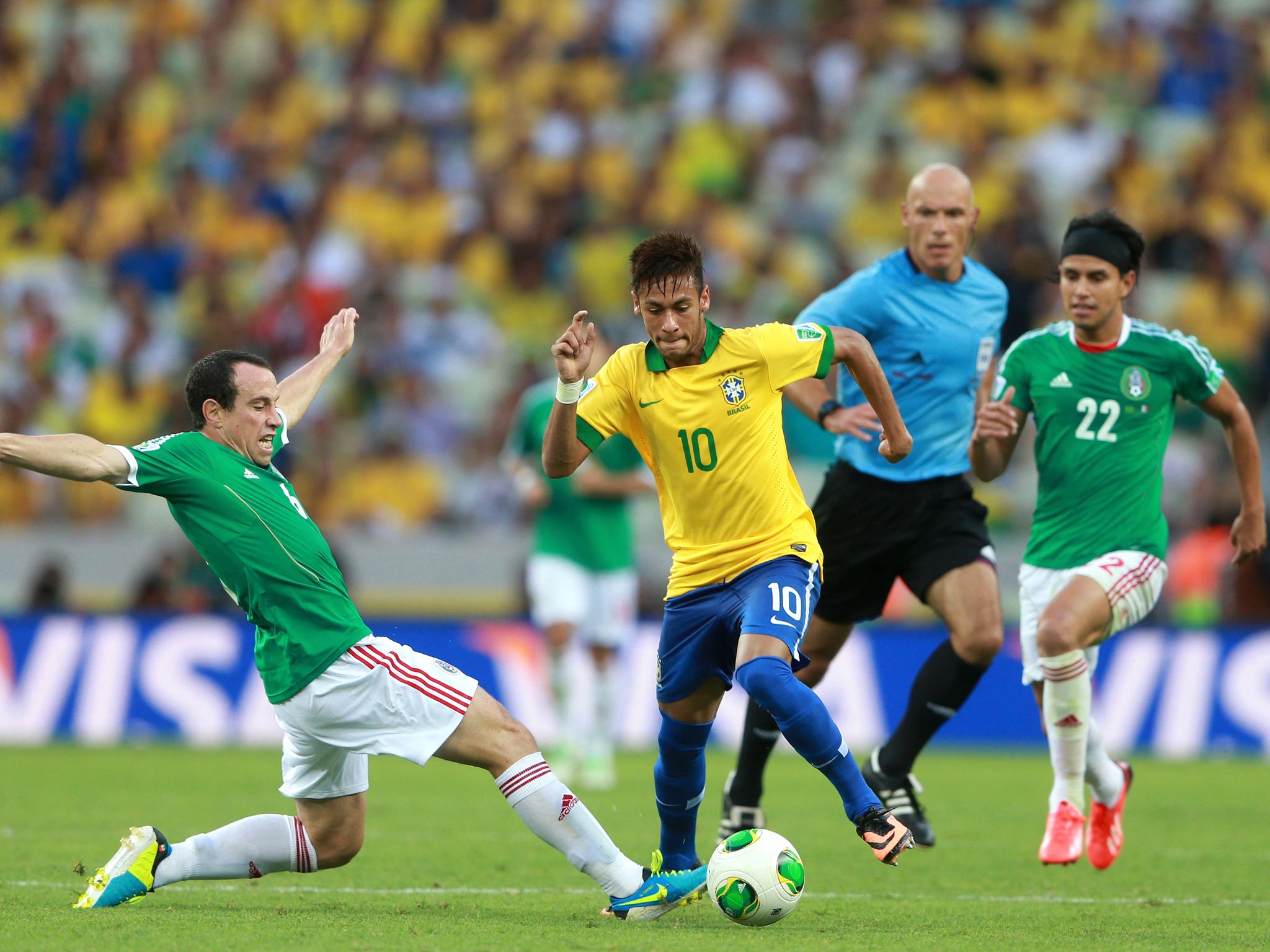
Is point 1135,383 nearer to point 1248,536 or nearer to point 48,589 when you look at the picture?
point 1248,536

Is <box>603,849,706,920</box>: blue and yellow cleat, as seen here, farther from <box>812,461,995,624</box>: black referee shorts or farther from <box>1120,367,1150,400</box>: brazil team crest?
<box>1120,367,1150,400</box>: brazil team crest

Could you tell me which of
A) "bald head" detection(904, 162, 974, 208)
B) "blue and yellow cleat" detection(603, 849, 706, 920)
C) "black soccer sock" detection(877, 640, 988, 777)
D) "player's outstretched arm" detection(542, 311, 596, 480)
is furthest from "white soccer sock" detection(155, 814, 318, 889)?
"bald head" detection(904, 162, 974, 208)

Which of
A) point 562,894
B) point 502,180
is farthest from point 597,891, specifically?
point 502,180

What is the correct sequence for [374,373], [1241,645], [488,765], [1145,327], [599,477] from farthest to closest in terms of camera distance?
[374,373] < [1241,645] < [599,477] < [1145,327] < [488,765]

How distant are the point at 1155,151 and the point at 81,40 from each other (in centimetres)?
1288

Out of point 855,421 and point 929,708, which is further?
point 929,708

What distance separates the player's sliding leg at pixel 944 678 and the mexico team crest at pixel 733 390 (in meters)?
1.89

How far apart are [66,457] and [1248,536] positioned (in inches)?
192

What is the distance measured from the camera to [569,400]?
20.1ft

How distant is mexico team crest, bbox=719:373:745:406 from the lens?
249 inches

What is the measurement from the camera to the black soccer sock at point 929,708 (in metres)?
7.82

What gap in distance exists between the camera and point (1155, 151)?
732 inches

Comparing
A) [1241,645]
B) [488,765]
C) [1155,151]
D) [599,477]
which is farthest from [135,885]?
[1155,151]

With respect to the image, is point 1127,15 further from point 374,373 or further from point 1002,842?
point 1002,842
